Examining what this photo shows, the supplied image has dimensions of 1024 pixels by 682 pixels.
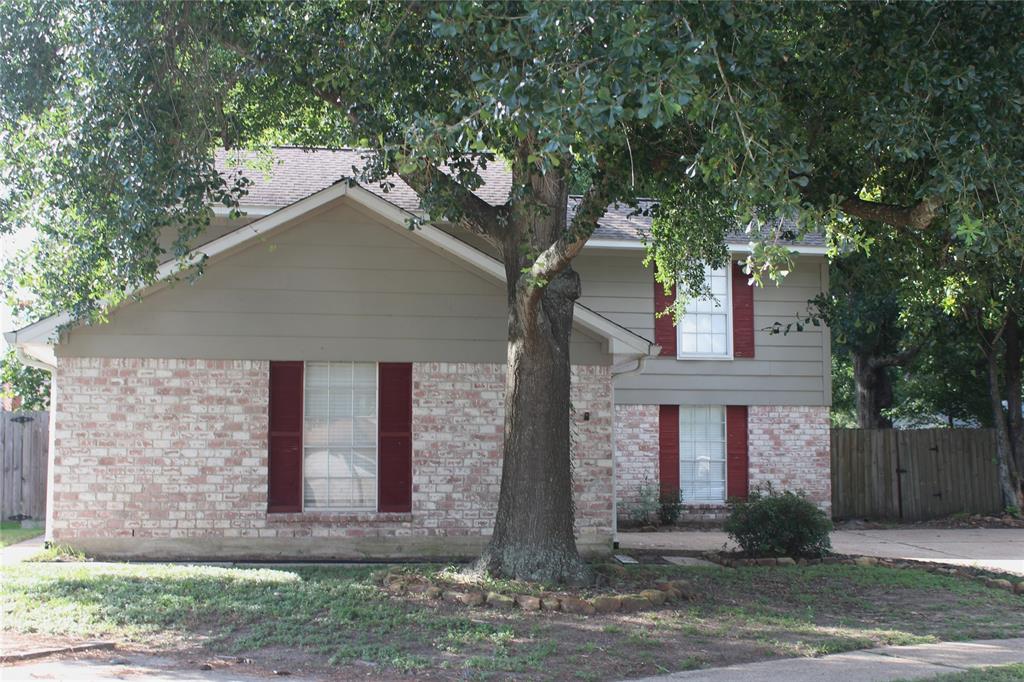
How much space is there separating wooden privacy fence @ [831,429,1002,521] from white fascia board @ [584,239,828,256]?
4.13 m

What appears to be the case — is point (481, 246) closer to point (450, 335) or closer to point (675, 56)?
point (450, 335)

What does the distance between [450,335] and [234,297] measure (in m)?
2.86

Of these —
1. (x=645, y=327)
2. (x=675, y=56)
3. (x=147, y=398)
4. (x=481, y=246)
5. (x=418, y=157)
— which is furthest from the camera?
(x=645, y=327)

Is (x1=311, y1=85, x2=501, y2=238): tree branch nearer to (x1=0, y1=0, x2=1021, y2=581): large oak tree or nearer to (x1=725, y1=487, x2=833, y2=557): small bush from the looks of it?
(x1=0, y1=0, x2=1021, y2=581): large oak tree

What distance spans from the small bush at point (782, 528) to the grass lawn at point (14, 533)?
33.0 feet

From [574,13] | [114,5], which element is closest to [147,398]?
[114,5]

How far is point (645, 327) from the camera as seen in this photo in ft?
60.6

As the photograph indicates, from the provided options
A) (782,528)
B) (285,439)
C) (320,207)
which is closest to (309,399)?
(285,439)

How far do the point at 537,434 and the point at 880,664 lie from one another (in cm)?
402

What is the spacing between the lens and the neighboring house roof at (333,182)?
1616cm

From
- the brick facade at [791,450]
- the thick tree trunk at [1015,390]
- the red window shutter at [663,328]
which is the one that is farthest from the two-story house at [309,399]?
the thick tree trunk at [1015,390]

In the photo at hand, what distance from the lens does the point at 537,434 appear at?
1062cm

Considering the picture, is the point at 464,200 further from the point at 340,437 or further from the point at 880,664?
the point at 880,664

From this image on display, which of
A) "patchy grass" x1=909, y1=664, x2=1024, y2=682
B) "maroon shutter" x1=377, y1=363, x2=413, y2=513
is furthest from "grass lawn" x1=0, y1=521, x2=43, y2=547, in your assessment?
"patchy grass" x1=909, y1=664, x2=1024, y2=682
